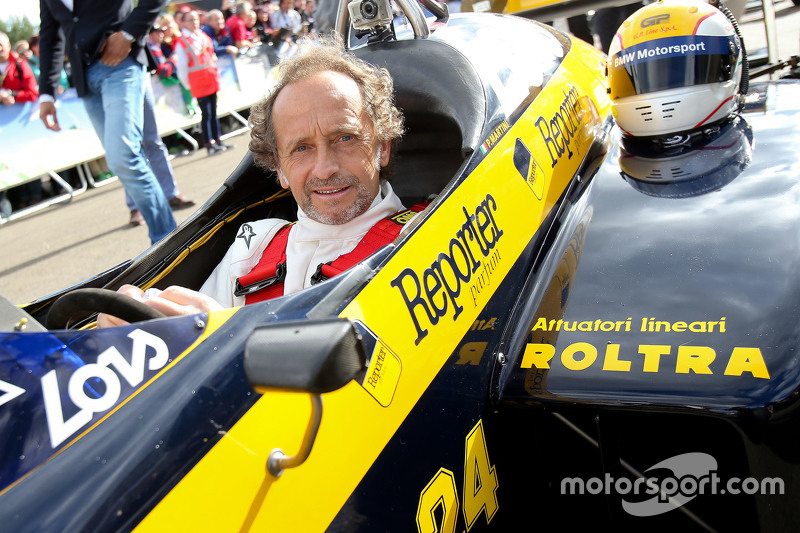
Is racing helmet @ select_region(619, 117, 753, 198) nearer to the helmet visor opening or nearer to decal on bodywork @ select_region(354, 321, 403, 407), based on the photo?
the helmet visor opening

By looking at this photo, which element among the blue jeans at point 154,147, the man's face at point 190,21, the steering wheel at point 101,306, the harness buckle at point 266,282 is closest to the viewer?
the steering wheel at point 101,306

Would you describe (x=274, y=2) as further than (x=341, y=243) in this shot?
Yes

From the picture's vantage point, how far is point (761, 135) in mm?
2283

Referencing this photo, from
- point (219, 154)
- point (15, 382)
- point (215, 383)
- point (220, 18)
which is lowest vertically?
point (219, 154)

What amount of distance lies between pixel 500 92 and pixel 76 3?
3122mm

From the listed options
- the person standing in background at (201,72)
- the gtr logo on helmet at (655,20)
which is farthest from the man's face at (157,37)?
the gtr logo on helmet at (655,20)

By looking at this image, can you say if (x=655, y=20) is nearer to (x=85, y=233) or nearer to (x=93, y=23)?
(x=93, y=23)

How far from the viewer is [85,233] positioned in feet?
19.8

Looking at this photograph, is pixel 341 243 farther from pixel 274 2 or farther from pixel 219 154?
pixel 274 2

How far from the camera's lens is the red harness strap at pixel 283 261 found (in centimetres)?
188

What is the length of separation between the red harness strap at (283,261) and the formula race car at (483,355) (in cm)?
27

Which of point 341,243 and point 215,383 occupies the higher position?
point 215,383

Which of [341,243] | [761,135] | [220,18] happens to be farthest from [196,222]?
[220,18]

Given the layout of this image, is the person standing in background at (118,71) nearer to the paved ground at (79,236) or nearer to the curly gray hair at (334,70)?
the paved ground at (79,236)
